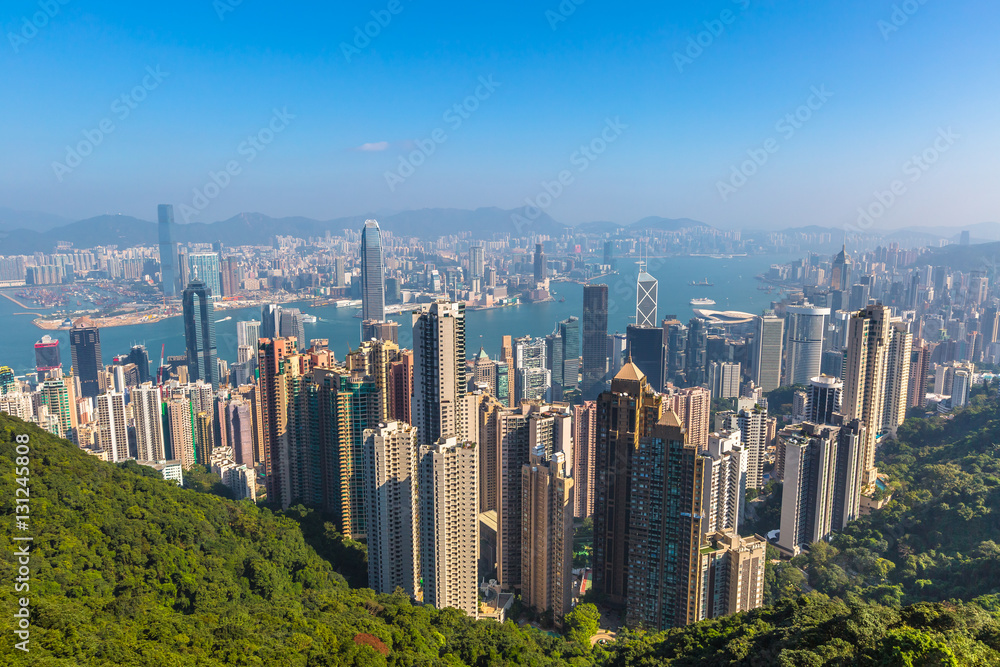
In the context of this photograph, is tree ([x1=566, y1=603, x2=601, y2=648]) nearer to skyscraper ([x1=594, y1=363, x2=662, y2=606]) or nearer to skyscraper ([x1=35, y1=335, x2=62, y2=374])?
skyscraper ([x1=594, y1=363, x2=662, y2=606])

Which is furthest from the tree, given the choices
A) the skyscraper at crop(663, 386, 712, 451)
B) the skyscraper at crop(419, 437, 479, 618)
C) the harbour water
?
the harbour water

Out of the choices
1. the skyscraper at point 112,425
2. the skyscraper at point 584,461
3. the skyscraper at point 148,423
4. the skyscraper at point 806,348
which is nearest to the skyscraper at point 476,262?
the skyscraper at point 806,348

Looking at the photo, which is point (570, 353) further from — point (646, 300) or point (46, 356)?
point (46, 356)

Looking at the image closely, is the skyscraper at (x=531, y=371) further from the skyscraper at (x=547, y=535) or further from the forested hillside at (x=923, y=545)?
the skyscraper at (x=547, y=535)

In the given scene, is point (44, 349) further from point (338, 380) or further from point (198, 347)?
point (338, 380)

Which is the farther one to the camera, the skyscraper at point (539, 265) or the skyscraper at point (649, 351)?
the skyscraper at point (539, 265)
